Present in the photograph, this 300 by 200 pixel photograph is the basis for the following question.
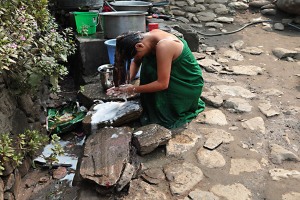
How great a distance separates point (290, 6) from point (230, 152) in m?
5.24

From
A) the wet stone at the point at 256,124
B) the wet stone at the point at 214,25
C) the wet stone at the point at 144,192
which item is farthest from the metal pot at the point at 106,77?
the wet stone at the point at 214,25

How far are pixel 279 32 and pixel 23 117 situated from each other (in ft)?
18.9

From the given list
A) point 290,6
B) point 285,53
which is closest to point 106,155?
point 285,53

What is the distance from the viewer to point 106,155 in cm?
250

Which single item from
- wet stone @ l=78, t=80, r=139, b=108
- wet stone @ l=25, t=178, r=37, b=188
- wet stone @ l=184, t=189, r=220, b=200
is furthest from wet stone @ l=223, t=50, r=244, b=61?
wet stone @ l=25, t=178, r=37, b=188

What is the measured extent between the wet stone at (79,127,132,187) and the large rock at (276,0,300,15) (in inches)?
220

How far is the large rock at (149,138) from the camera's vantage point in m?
2.68

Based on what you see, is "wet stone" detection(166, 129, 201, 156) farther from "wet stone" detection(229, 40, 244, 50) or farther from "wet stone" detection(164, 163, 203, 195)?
"wet stone" detection(229, 40, 244, 50)

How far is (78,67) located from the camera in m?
4.52

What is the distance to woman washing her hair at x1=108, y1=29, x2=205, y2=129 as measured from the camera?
278 centimetres

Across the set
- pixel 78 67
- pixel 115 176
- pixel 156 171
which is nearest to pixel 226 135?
pixel 156 171

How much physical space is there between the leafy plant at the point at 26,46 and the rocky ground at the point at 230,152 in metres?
0.94

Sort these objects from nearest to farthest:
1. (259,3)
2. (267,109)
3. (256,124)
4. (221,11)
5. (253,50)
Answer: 1. (256,124)
2. (267,109)
3. (253,50)
4. (221,11)
5. (259,3)

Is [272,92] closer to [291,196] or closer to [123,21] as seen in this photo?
[291,196]
